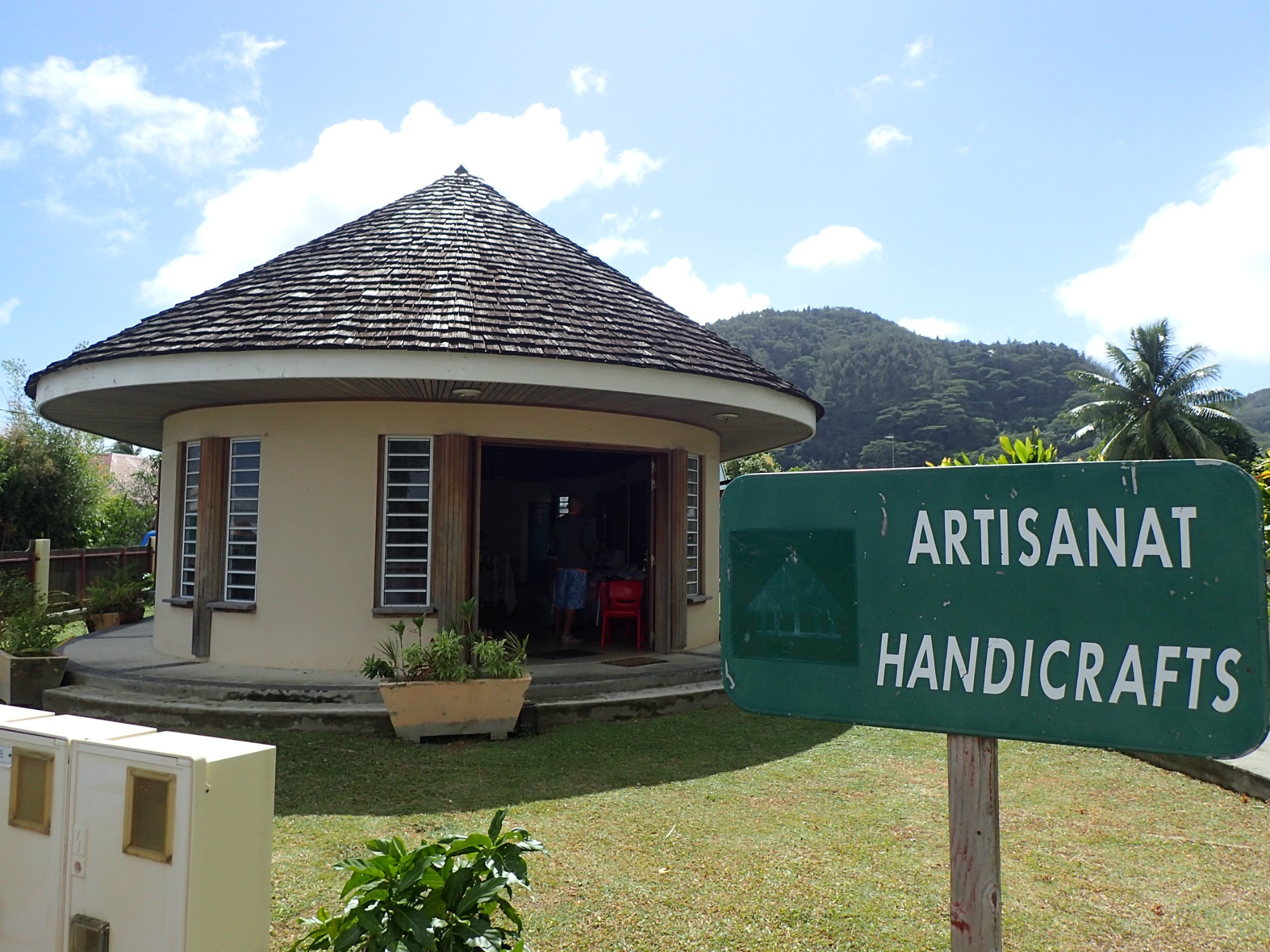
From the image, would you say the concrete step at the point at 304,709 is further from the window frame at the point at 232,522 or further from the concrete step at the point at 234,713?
the window frame at the point at 232,522

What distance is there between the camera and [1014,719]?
6.57 feet

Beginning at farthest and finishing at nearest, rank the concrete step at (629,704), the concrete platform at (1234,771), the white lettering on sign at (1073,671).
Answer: the concrete step at (629,704) → the concrete platform at (1234,771) → the white lettering on sign at (1073,671)

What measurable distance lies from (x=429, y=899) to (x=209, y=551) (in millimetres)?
7530

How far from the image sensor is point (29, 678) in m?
8.30

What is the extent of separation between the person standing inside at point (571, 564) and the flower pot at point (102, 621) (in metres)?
7.38

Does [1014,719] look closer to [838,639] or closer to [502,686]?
[838,639]

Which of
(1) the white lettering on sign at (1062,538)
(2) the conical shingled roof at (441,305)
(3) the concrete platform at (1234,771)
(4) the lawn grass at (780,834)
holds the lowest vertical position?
(4) the lawn grass at (780,834)

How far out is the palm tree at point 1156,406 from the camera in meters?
39.1

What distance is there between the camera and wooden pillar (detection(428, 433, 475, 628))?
8.80 metres

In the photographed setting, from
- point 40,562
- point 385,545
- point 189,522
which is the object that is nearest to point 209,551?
point 189,522

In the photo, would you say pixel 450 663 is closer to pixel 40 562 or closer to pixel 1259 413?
pixel 40 562

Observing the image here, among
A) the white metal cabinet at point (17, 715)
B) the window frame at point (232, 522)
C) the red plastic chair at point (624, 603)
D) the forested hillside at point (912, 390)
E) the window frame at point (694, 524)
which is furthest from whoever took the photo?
the forested hillside at point (912, 390)

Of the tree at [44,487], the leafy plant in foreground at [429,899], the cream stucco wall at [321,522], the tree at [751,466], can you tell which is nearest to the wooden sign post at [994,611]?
the leafy plant in foreground at [429,899]

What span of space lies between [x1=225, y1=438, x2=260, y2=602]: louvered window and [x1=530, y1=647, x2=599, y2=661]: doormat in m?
3.20
